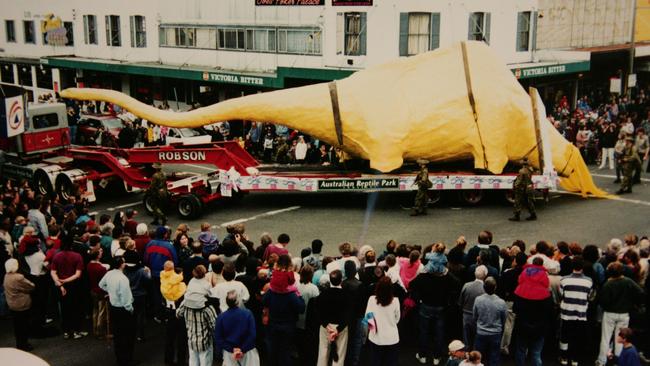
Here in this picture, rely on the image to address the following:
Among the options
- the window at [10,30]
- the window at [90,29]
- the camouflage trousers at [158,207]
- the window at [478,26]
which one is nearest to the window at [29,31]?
the window at [10,30]

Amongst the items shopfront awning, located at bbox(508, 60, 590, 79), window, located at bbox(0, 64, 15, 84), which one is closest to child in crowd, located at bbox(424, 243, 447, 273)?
shopfront awning, located at bbox(508, 60, 590, 79)

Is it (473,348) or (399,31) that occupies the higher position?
(399,31)

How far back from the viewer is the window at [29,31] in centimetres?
4434

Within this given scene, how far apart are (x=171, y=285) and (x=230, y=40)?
2511 centimetres

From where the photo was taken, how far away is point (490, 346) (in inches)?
379

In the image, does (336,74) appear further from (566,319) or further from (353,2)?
(566,319)

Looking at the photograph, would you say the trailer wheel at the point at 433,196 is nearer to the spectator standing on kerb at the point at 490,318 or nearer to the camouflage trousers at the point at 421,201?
the camouflage trousers at the point at 421,201

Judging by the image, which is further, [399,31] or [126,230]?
[399,31]

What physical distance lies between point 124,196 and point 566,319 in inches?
570

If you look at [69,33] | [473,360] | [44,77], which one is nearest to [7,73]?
[44,77]

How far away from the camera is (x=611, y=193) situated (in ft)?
65.9

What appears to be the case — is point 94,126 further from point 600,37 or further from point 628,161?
point 600,37

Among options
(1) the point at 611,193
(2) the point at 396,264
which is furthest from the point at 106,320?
(1) the point at 611,193

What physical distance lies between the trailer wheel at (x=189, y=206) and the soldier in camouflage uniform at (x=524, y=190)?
769cm
